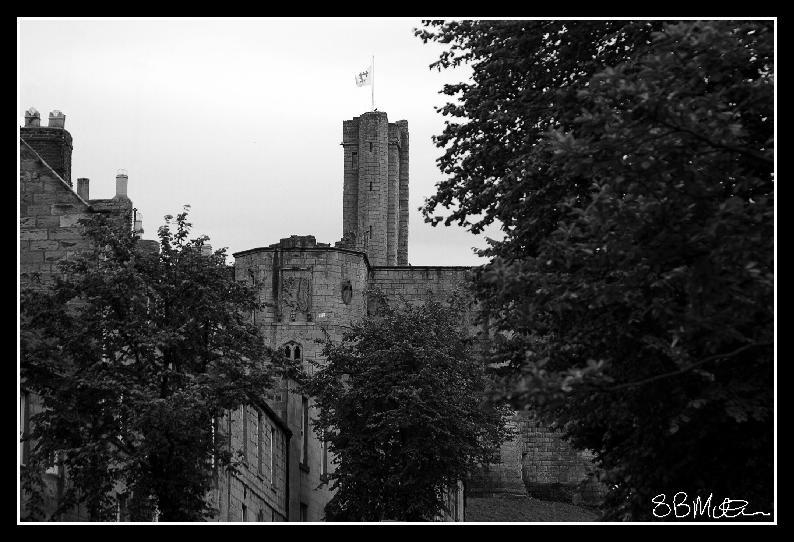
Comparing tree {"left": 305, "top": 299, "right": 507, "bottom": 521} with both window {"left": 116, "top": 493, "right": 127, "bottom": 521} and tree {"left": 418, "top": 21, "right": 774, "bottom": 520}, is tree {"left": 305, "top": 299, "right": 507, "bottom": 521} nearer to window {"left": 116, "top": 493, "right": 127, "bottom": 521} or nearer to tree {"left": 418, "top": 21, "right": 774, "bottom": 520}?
window {"left": 116, "top": 493, "right": 127, "bottom": 521}

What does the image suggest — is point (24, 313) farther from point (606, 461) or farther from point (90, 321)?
point (606, 461)

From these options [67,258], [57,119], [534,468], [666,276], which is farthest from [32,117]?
[534,468]

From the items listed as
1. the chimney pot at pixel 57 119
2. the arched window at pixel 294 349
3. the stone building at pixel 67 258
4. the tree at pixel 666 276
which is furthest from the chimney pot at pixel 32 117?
the arched window at pixel 294 349

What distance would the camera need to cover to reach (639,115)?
67.6 ft

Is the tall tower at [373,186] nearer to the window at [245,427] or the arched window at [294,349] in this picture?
the arched window at [294,349]

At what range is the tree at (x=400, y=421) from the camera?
45.9m

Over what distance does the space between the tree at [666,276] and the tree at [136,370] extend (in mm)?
5939

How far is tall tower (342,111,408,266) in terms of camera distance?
4190 inches

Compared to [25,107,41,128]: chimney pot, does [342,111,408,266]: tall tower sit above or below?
above

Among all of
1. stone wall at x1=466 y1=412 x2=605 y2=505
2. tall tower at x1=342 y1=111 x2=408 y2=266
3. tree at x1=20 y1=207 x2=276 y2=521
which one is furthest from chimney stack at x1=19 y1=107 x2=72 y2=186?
tall tower at x1=342 y1=111 x2=408 y2=266

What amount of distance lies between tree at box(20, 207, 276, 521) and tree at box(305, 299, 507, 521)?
12061mm

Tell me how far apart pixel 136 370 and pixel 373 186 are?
76954 mm

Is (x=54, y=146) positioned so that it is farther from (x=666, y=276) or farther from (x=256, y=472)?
(x=666, y=276)

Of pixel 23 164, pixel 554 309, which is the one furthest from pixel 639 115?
pixel 23 164
